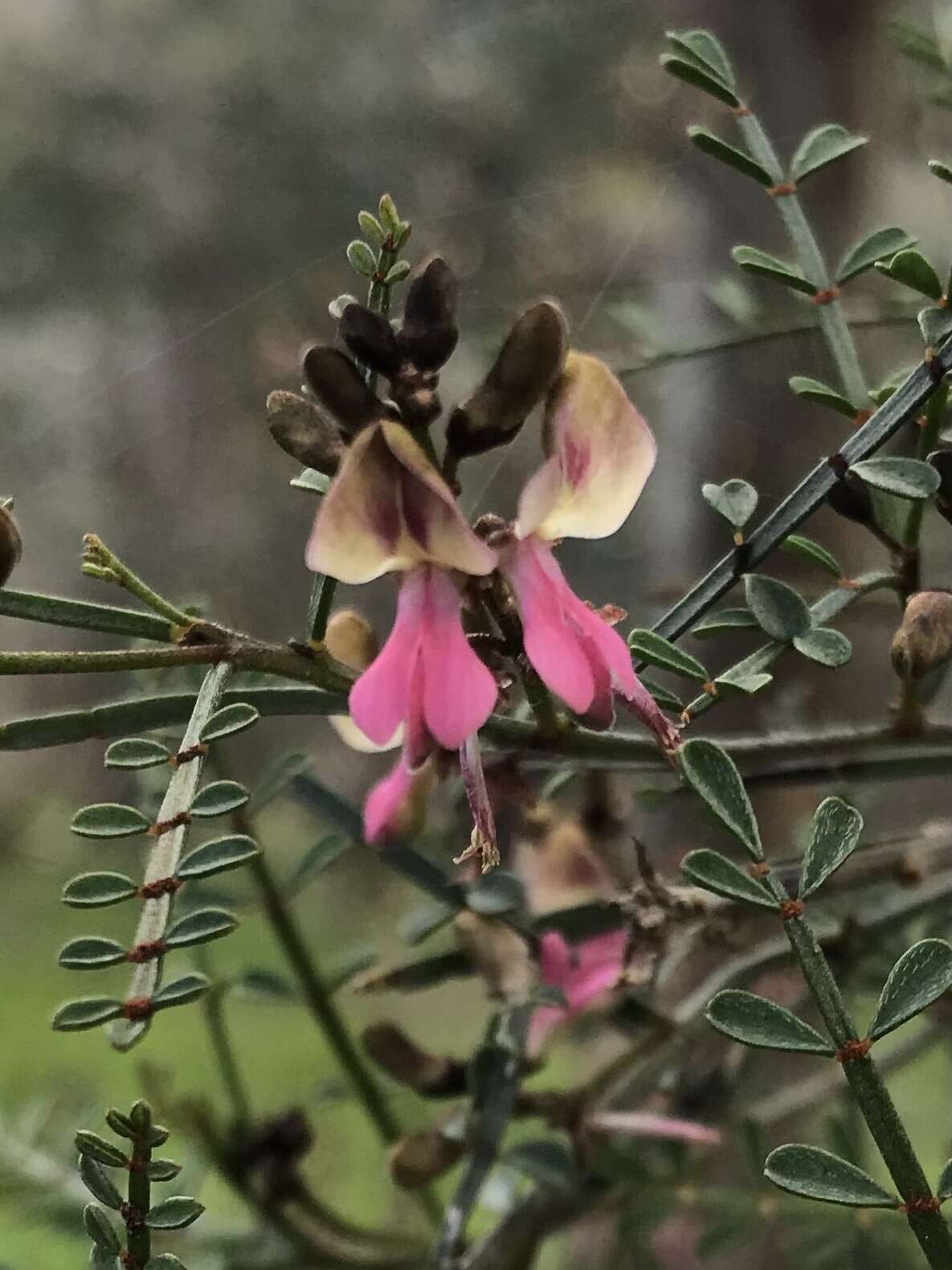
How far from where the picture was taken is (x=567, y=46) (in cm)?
83

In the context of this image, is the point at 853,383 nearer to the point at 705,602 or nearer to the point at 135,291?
the point at 705,602

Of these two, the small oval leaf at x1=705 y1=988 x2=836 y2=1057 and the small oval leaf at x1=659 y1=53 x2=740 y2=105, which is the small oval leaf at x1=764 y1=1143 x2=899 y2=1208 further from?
the small oval leaf at x1=659 y1=53 x2=740 y2=105

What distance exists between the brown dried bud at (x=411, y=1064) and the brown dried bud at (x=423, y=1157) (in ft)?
0.04

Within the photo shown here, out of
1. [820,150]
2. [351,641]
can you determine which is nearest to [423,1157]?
[351,641]

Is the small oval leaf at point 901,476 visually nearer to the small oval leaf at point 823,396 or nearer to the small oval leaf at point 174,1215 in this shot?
the small oval leaf at point 823,396

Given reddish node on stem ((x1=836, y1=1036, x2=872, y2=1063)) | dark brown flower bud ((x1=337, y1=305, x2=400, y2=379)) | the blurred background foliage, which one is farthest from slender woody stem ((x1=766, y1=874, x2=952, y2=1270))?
the blurred background foliage

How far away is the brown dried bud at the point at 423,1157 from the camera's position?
11.9 inches

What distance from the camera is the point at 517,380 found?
194mm

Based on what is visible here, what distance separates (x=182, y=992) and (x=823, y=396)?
5.7 inches

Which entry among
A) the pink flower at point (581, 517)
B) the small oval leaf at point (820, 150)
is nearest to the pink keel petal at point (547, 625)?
the pink flower at point (581, 517)

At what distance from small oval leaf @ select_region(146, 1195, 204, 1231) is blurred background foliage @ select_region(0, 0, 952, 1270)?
0.78 ft

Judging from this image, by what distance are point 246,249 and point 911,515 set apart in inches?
26.3

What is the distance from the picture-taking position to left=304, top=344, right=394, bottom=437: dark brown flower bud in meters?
0.18

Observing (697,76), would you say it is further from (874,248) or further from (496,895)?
(496,895)
